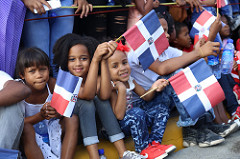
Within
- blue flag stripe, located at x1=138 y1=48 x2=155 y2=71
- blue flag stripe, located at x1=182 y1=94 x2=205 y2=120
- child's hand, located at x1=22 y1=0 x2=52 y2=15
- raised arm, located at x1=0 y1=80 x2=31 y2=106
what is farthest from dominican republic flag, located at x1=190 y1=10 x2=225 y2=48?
raised arm, located at x1=0 y1=80 x2=31 y2=106

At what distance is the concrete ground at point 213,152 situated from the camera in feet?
11.3

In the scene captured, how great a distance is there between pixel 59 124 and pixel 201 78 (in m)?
1.35

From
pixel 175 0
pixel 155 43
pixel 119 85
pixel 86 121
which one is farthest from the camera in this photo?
pixel 175 0

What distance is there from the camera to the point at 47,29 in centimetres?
371

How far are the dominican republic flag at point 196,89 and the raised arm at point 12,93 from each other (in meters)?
1.39

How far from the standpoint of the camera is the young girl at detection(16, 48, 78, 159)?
3072 mm

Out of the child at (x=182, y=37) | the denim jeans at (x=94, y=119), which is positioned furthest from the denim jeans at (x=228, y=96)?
the denim jeans at (x=94, y=119)

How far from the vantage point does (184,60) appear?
12.7ft

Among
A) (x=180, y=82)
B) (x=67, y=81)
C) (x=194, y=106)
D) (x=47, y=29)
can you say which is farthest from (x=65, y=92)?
(x=194, y=106)

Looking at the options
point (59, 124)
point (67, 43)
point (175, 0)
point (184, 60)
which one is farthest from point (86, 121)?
point (175, 0)

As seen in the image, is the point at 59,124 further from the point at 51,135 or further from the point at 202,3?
the point at 202,3

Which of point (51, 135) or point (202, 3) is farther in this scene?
point (202, 3)

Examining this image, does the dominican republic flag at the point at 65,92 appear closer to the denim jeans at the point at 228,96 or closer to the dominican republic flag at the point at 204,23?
the dominican republic flag at the point at 204,23

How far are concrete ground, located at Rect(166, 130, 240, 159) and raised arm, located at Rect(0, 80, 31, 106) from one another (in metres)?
1.45
